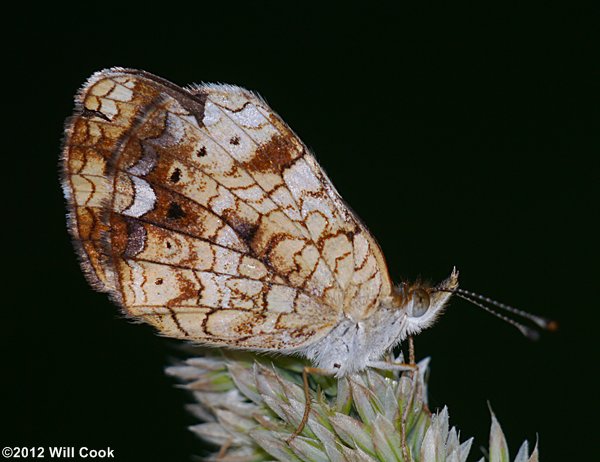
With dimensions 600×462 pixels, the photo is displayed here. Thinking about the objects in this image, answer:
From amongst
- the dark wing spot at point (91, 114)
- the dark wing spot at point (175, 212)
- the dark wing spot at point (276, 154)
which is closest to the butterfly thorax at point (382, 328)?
the dark wing spot at point (276, 154)

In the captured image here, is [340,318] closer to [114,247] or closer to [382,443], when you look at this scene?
[382,443]

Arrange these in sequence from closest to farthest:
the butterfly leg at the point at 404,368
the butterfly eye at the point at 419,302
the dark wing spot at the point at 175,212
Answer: the butterfly leg at the point at 404,368 → the butterfly eye at the point at 419,302 → the dark wing spot at the point at 175,212

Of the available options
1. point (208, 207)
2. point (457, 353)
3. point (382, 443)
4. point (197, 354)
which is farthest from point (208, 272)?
point (457, 353)

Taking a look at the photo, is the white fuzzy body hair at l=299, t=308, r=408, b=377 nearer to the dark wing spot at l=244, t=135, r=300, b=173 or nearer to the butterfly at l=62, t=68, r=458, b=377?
the butterfly at l=62, t=68, r=458, b=377

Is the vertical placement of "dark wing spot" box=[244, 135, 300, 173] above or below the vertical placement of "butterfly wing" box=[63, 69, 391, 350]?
above

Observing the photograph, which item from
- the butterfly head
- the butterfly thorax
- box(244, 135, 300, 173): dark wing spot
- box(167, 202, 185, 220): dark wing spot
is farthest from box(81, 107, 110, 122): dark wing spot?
the butterfly head

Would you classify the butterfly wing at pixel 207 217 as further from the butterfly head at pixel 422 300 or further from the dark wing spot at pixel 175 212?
the butterfly head at pixel 422 300

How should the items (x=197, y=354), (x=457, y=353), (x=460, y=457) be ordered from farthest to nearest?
1. (x=457, y=353)
2. (x=197, y=354)
3. (x=460, y=457)
